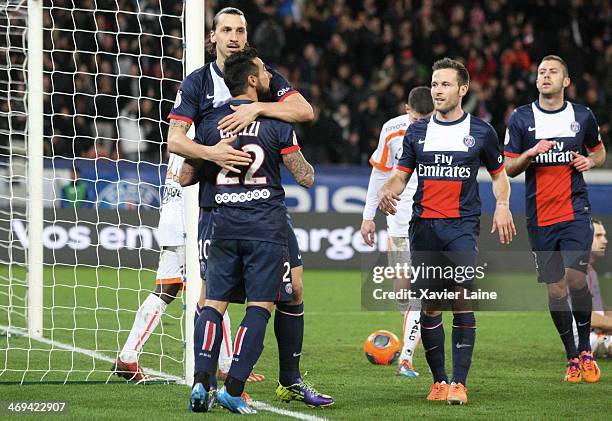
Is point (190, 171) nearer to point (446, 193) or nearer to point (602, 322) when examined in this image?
point (446, 193)

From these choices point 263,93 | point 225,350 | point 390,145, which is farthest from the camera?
point 390,145

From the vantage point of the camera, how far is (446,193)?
23.2ft

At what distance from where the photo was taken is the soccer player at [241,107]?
6.33 m

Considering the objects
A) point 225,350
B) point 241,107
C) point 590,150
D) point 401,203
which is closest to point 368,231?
point 401,203

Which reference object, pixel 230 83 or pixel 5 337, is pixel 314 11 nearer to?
pixel 5 337

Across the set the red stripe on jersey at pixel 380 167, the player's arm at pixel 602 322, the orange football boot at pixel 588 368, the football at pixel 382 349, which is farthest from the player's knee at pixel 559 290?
the red stripe on jersey at pixel 380 167

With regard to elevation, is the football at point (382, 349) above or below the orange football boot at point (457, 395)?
above

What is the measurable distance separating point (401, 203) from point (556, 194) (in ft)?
4.57

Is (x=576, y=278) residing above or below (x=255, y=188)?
below

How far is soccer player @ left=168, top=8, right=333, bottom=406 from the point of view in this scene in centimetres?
633

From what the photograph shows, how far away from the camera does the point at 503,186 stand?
280 inches

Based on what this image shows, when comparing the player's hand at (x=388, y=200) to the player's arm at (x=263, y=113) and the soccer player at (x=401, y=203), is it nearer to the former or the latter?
the soccer player at (x=401, y=203)

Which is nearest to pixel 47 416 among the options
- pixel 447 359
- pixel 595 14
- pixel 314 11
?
pixel 447 359

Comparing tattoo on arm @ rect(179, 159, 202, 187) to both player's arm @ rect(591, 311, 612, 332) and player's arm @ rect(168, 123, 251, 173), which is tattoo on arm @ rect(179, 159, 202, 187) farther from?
player's arm @ rect(591, 311, 612, 332)
